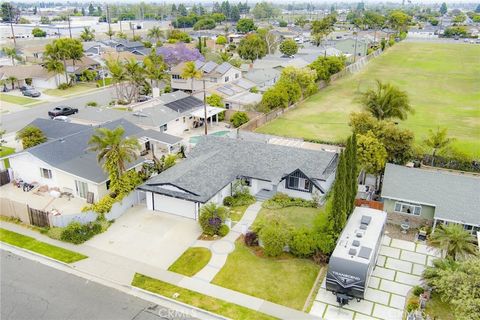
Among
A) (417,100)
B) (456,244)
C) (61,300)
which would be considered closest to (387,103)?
(456,244)

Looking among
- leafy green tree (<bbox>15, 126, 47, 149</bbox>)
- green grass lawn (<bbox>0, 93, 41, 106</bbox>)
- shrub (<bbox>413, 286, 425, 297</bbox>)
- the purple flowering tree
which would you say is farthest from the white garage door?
the purple flowering tree

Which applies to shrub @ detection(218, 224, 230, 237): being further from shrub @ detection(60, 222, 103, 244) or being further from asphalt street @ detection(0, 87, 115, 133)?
asphalt street @ detection(0, 87, 115, 133)

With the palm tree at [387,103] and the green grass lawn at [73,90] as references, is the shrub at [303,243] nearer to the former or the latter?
the palm tree at [387,103]

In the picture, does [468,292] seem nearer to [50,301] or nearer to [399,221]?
[399,221]

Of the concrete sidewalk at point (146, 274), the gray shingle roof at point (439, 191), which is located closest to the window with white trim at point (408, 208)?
the gray shingle roof at point (439, 191)

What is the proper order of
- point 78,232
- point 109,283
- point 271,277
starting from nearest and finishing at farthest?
1. point 109,283
2. point 271,277
3. point 78,232

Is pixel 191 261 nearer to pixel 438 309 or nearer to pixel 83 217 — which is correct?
pixel 83 217
